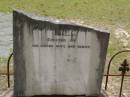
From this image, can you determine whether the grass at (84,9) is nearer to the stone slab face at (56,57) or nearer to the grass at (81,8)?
the grass at (81,8)

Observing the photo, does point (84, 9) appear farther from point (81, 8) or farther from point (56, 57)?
point (56, 57)

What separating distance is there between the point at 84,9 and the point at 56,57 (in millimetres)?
5790

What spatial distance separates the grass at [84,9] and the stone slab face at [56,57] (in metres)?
4.05

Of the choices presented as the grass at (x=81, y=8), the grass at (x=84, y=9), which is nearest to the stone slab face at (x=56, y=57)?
the grass at (x=84, y=9)

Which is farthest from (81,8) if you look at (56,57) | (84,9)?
(56,57)

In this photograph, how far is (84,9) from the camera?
1110cm

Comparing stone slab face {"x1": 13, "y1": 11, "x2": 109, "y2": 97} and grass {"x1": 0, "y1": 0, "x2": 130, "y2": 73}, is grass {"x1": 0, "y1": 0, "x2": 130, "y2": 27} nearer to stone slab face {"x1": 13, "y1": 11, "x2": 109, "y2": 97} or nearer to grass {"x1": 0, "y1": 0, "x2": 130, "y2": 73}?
grass {"x1": 0, "y1": 0, "x2": 130, "y2": 73}

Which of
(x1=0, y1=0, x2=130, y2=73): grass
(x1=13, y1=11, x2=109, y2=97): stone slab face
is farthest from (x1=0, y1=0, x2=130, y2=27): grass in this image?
(x1=13, y1=11, x2=109, y2=97): stone slab face

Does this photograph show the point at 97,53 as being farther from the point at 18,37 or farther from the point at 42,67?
the point at 18,37

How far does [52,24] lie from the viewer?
525 cm

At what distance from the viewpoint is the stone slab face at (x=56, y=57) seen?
5270 millimetres

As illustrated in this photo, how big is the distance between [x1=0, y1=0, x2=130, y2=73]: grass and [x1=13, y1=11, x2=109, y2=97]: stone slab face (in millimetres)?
4050

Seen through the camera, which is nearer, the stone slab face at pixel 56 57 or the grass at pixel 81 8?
the stone slab face at pixel 56 57

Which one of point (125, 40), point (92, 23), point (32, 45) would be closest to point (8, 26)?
point (92, 23)
